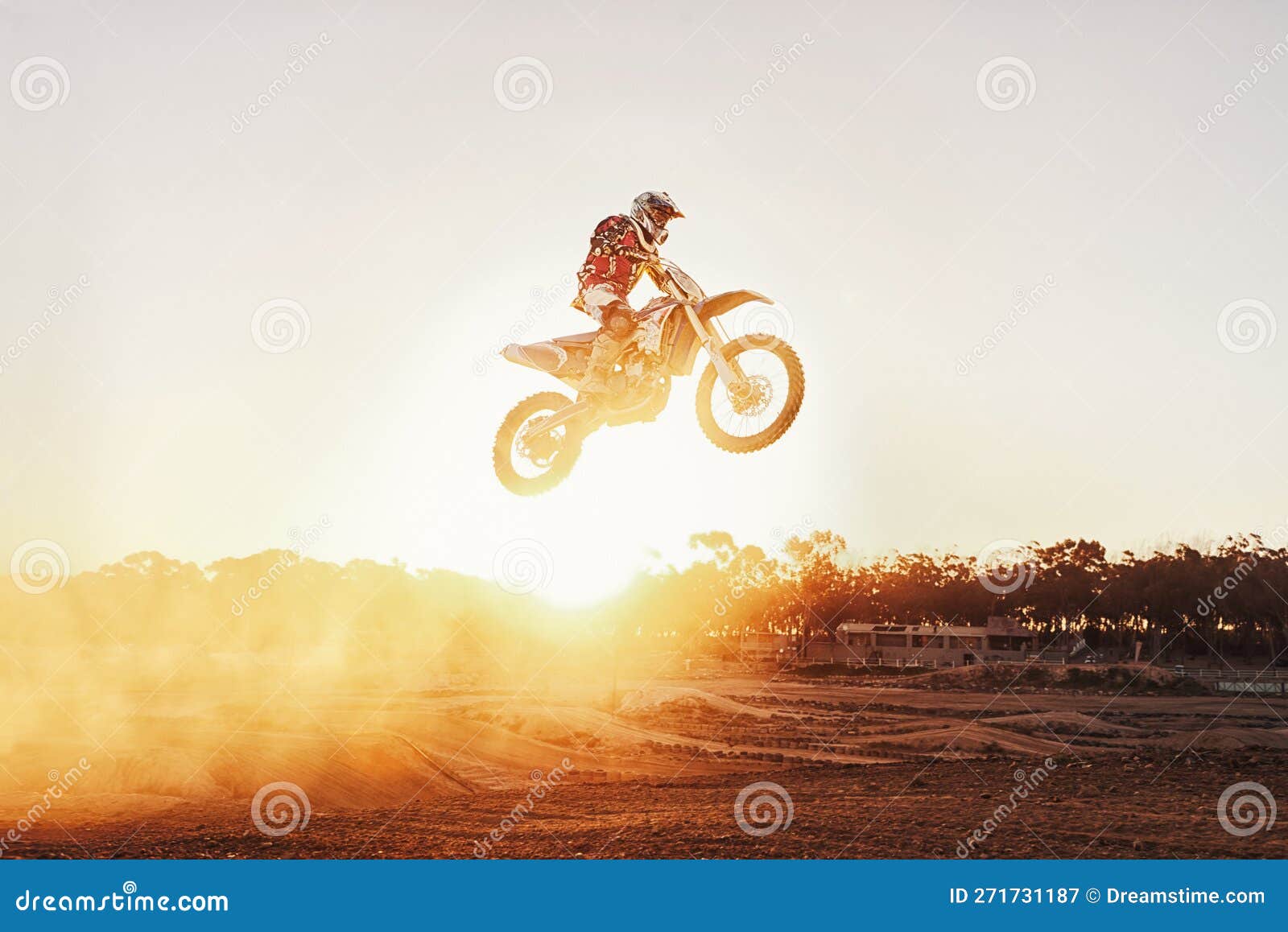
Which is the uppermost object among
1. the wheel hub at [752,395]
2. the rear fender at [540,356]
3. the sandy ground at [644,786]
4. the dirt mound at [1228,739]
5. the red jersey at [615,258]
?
the red jersey at [615,258]

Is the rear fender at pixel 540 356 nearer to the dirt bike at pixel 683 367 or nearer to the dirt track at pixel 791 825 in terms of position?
the dirt bike at pixel 683 367

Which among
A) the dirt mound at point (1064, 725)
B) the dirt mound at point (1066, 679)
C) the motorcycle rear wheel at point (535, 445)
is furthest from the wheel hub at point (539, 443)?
the dirt mound at point (1066, 679)

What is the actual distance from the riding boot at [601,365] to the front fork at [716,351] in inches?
31.1

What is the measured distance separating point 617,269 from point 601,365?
99 cm

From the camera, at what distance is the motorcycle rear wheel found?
12.3 meters

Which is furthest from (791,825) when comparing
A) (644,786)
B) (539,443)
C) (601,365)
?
(601,365)

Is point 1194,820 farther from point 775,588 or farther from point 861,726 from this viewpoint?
point 775,588

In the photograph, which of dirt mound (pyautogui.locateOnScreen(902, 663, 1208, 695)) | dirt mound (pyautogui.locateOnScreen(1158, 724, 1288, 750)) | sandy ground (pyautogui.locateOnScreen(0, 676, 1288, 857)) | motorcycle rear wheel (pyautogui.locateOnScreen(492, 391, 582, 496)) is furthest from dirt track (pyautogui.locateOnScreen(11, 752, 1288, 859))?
dirt mound (pyautogui.locateOnScreen(902, 663, 1208, 695))

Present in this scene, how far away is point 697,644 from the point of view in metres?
150

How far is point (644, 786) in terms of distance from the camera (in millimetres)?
30641

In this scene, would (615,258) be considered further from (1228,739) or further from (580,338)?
(1228,739)

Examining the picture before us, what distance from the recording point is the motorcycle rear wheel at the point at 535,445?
1226 cm

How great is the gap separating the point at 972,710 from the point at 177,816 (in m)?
52.3

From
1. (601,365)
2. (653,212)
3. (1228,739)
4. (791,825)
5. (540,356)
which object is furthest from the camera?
(1228,739)
